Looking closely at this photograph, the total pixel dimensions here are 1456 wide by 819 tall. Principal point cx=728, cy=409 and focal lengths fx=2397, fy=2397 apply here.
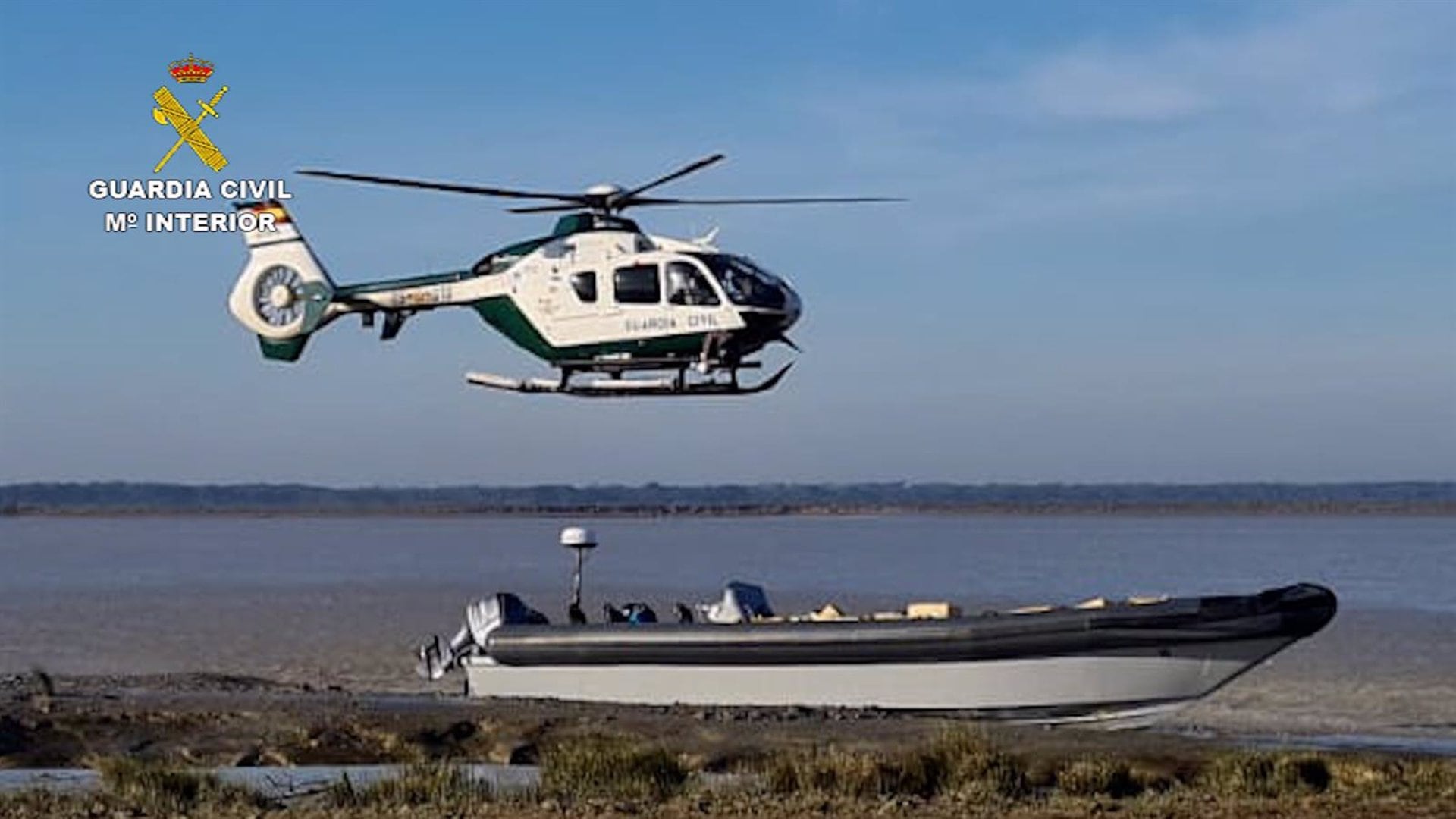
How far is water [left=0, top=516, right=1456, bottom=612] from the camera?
38500 mm

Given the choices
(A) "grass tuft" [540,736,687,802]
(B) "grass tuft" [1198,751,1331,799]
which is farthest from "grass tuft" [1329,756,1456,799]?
(A) "grass tuft" [540,736,687,802]

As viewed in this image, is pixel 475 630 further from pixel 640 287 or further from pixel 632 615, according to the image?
pixel 640 287

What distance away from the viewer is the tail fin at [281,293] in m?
19.6

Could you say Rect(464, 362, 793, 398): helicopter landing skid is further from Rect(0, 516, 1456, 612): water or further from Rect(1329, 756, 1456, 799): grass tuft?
Rect(0, 516, 1456, 612): water

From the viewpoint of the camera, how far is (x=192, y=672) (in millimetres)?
21984

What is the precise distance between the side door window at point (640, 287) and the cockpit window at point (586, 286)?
0.63ft

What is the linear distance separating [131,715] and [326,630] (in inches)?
487

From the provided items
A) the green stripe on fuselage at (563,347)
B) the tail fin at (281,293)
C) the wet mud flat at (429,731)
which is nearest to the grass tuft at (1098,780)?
the wet mud flat at (429,731)

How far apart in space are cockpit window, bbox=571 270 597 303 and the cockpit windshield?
0.83 meters

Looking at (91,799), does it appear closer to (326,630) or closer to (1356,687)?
(1356,687)

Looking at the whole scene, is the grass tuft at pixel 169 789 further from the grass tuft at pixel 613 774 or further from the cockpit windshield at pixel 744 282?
the cockpit windshield at pixel 744 282

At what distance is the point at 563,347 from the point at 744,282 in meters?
1.54

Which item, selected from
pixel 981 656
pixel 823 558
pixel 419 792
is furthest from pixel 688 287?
pixel 823 558

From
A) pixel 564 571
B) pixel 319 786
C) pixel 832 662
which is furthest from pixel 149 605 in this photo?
pixel 319 786
